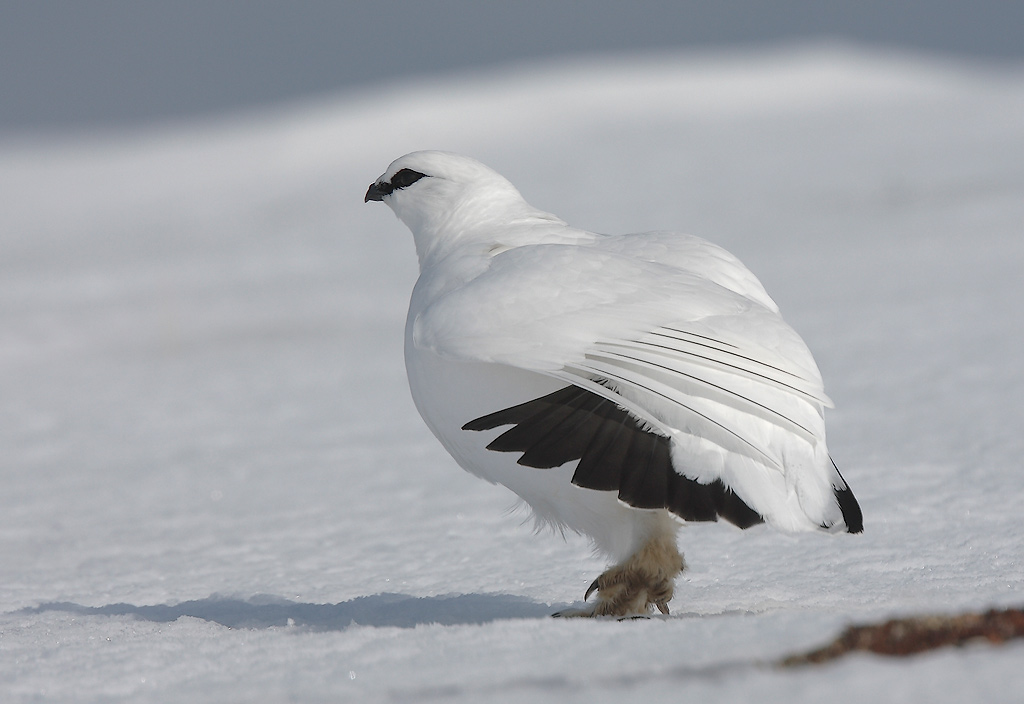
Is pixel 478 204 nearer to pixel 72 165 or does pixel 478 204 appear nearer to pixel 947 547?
pixel 947 547

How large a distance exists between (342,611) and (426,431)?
3230 mm

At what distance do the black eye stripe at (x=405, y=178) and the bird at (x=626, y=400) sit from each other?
73 cm

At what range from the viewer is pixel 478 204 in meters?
3.18

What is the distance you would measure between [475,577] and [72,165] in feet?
63.0

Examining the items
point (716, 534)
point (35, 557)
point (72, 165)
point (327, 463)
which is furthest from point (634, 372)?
point (72, 165)

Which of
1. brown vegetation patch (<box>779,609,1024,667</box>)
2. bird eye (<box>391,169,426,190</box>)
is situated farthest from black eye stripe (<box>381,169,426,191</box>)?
brown vegetation patch (<box>779,609,1024,667</box>)

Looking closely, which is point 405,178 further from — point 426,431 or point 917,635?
point 426,431

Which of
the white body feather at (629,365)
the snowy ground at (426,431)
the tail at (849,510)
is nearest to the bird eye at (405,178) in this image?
the white body feather at (629,365)

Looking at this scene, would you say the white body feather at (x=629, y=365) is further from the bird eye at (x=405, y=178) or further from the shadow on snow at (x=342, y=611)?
the bird eye at (x=405, y=178)

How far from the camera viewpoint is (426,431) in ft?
19.8

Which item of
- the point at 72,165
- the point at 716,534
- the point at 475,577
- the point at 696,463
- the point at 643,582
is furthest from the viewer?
the point at 72,165

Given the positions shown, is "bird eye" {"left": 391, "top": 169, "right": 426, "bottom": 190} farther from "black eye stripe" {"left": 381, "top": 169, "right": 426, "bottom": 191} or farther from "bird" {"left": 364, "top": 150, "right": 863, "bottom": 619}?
"bird" {"left": 364, "top": 150, "right": 863, "bottom": 619}

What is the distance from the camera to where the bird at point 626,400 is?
218 cm

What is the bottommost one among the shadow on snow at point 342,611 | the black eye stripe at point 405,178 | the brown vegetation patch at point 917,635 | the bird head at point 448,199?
the brown vegetation patch at point 917,635
